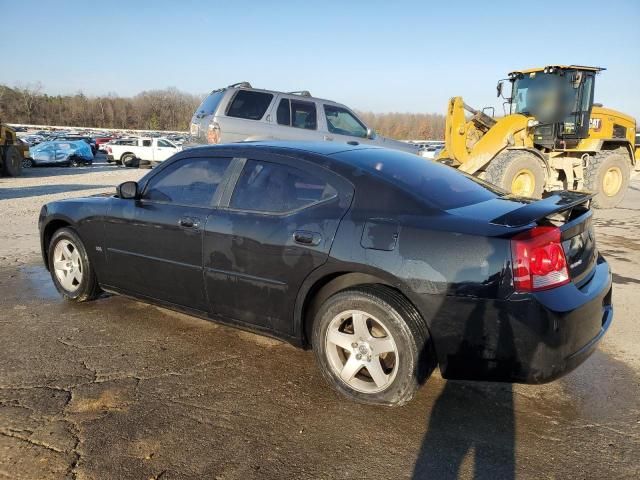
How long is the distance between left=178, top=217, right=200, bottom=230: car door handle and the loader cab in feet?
31.1

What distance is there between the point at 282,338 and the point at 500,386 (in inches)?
56.2

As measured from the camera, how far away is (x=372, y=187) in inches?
123

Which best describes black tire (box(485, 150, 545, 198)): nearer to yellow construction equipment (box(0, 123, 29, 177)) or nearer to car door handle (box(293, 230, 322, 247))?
car door handle (box(293, 230, 322, 247))

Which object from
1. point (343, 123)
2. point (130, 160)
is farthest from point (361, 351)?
point (130, 160)

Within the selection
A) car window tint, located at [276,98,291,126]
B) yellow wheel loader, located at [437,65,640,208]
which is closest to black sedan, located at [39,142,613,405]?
car window tint, located at [276,98,291,126]

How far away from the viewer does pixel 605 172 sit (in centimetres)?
1172

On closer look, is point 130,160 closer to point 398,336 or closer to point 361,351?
point 361,351

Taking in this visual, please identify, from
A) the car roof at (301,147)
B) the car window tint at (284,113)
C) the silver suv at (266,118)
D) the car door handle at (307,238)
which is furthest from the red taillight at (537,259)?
the car window tint at (284,113)

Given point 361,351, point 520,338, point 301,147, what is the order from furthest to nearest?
1. point 301,147
2. point 361,351
3. point 520,338

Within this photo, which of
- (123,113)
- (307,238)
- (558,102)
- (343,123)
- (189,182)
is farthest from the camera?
(123,113)

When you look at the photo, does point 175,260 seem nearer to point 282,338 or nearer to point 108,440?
point 282,338

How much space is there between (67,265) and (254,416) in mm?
2827

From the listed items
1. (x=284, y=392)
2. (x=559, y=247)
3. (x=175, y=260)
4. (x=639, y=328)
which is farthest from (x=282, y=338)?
(x=639, y=328)

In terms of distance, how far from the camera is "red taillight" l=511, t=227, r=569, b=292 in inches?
102
